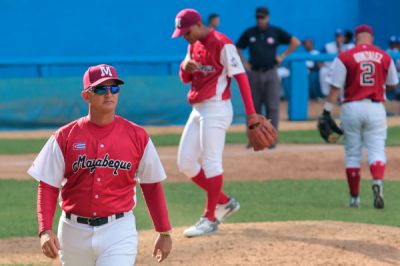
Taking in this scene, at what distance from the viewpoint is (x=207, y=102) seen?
8.91m

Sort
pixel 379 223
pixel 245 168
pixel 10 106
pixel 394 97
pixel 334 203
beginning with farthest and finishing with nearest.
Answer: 1. pixel 394 97
2. pixel 10 106
3. pixel 245 168
4. pixel 334 203
5. pixel 379 223

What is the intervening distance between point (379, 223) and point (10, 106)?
10.5 metres

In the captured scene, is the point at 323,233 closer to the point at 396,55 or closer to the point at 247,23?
the point at 396,55

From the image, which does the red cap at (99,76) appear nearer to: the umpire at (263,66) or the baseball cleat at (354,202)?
the baseball cleat at (354,202)

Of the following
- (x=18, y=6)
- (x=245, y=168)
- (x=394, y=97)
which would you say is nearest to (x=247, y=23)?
(x=394, y=97)

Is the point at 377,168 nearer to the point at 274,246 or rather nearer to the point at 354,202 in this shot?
the point at 354,202

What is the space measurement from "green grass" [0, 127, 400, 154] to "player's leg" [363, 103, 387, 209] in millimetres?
6214

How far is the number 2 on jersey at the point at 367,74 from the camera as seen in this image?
34.0ft

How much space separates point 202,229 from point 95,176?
10.8ft

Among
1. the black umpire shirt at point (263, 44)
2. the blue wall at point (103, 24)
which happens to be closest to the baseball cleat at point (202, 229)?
the black umpire shirt at point (263, 44)

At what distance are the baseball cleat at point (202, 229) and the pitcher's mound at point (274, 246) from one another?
8 centimetres

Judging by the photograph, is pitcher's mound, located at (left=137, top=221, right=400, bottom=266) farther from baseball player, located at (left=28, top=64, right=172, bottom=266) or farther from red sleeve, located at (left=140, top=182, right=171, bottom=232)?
baseball player, located at (left=28, top=64, right=172, bottom=266)

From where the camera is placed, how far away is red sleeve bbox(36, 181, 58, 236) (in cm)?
541

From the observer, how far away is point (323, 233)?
8.70m
